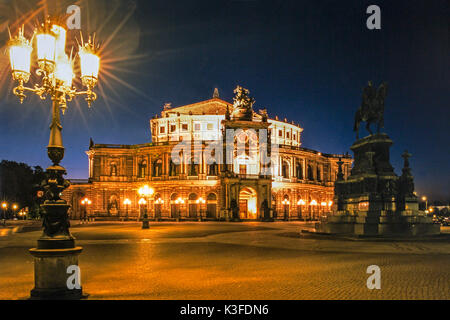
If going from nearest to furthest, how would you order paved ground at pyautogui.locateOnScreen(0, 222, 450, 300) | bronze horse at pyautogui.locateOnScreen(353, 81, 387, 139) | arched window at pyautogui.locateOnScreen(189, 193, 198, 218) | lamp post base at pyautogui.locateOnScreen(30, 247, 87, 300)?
lamp post base at pyautogui.locateOnScreen(30, 247, 87, 300) → paved ground at pyautogui.locateOnScreen(0, 222, 450, 300) → bronze horse at pyautogui.locateOnScreen(353, 81, 387, 139) → arched window at pyautogui.locateOnScreen(189, 193, 198, 218)

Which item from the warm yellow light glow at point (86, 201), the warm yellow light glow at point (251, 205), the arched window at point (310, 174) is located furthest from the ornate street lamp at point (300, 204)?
the warm yellow light glow at point (86, 201)

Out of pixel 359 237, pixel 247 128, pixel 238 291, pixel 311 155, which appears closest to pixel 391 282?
pixel 238 291

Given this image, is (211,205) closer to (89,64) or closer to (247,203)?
(247,203)

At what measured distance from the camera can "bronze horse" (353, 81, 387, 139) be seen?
84.0ft

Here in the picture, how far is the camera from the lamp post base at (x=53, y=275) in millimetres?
7984

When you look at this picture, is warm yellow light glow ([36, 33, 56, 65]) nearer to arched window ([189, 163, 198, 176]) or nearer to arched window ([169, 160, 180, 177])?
arched window ([189, 163, 198, 176])

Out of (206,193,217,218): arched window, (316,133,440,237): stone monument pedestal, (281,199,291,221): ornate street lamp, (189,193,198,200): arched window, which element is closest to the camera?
(316,133,440,237): stone monument pedestal

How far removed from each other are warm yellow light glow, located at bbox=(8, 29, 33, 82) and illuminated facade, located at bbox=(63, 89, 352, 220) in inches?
2339

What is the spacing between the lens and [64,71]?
382 inches

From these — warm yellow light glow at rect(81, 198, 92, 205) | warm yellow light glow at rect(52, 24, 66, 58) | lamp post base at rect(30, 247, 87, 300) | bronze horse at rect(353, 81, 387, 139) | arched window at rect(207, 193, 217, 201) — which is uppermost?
bronze horse at rect(353, 81, 387, 139)

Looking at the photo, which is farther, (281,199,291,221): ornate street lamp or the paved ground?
(281,199,291,221): ornate street lamp

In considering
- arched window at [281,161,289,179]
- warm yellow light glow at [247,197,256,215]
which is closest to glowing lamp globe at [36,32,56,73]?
warm yellow light glow at [247,197,256,215]

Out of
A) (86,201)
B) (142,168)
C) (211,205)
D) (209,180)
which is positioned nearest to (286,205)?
(211,205)

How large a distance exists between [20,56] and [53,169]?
3.22 metres
